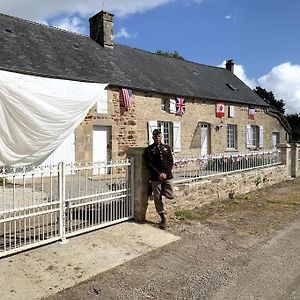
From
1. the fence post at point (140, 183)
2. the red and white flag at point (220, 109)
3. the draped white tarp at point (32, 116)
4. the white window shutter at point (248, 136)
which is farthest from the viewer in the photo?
the white window shutter at point (248, 136)

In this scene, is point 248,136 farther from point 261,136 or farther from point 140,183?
point 140,183

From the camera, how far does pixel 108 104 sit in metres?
15.3

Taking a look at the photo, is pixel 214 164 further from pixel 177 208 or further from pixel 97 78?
pixel 97 78

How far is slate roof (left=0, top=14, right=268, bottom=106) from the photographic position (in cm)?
1371

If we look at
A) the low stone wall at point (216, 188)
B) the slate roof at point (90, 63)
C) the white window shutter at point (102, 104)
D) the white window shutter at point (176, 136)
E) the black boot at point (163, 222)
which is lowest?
the black boot at point (163, 222)

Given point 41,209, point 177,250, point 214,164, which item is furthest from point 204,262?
point 214,164

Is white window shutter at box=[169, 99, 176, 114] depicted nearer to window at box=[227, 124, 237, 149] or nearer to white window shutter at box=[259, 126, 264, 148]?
window at box=[227, 124, 237, 149]

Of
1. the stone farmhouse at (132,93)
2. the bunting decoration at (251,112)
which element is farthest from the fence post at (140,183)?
the bunting decoration at (251,112)

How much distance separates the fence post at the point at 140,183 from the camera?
7.07 meters

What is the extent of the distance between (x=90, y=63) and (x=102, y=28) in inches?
127

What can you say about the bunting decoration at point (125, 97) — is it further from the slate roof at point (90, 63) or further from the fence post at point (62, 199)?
the fence post at point (62, 199)

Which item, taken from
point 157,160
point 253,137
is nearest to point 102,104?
point 157,160

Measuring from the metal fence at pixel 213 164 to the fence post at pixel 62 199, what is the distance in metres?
3.36

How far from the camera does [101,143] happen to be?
50.9ft
